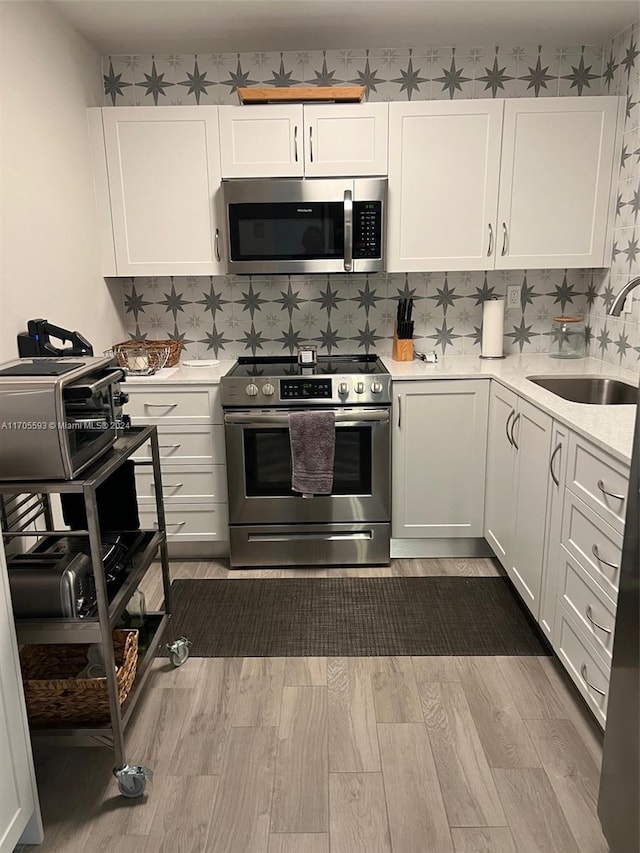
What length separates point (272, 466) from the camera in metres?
3.07

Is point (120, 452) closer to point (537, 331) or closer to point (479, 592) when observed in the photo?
point (479, 592)

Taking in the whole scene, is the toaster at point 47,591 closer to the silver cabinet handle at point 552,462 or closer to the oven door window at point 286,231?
the silver cabinet handle at point 552,462

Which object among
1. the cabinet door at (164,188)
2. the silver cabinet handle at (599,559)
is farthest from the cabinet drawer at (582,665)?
the cabinet door at (164,188)

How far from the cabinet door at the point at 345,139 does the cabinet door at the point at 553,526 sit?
5.29ft

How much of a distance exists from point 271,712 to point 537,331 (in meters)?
2.44

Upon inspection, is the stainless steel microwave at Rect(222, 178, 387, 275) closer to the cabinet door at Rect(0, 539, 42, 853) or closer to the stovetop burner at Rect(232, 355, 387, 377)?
the stovetop burner at Rect(232, 355, 387, 377)

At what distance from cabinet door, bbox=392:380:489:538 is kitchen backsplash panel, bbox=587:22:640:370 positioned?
70 centimetres

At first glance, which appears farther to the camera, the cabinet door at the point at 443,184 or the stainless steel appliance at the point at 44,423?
the cabinet door at the point at 443,184

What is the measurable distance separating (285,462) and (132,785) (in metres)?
1.56

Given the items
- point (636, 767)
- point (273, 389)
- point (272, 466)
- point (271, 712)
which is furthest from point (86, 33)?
point (636, 767)

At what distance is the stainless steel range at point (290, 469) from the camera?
117 inches

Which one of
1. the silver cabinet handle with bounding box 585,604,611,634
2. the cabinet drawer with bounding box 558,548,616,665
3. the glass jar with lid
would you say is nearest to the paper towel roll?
the glass jar with lid

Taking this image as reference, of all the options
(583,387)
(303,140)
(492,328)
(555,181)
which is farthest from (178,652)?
(555,181)

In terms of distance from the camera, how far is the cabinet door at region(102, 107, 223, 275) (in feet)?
9.92
